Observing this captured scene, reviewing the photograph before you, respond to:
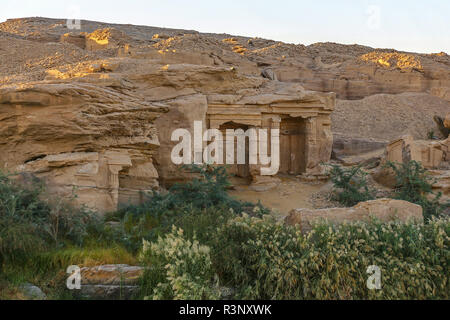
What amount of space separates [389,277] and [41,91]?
6.56 meters

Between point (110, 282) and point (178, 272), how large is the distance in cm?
109

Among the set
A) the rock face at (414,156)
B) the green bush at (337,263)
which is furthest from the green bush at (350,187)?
the green bush at (337,263)

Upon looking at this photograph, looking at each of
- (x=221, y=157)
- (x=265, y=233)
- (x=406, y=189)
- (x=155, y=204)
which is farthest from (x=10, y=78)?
(x=406, y=189)

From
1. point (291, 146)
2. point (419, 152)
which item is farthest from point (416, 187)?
point (291, 146)

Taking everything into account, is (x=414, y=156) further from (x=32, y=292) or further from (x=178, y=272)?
(x=32, y=292)

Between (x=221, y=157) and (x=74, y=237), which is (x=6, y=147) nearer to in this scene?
(x=74, y=237)

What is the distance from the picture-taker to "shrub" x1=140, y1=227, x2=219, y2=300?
438 centimetres

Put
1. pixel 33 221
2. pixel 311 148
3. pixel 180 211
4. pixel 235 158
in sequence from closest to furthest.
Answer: pixel 33 221 → pixel 180 211 → pixel 235 158 → pixel 311 148

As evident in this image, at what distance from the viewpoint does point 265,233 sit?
521 centimetres

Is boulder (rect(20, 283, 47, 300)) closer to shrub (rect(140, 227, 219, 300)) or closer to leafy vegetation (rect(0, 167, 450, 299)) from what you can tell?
leafy vegetation (rect(0, 167, 450, 299))

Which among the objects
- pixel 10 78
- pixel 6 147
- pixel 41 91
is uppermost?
pixel 10 78

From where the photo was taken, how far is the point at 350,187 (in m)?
10.0

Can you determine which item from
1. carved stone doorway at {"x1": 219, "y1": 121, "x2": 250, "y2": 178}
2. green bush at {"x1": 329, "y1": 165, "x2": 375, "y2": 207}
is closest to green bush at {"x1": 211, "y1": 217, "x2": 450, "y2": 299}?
green bush at {"x1": 329, "y1": 165, "x2": 375, "y2": 207}
